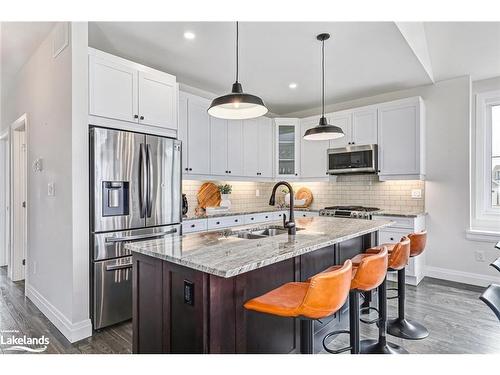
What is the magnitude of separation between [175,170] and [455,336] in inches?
119

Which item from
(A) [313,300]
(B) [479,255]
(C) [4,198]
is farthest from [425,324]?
(C) [4,198]

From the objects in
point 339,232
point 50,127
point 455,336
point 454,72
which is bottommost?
point 455,336

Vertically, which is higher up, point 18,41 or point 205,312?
point 18,41

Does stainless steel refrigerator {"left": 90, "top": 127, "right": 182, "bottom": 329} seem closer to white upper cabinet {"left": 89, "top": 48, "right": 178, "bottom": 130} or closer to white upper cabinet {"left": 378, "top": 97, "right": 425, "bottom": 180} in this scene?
white upper cabinet {"left": 89, "top": 48, "right": 178, "bottom": 130}

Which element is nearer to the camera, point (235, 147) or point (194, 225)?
point (194, 225)

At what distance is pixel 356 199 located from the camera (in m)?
4.92

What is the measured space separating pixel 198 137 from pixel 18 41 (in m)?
2.10

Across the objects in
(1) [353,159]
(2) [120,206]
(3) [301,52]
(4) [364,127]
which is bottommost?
(2) [120,206]

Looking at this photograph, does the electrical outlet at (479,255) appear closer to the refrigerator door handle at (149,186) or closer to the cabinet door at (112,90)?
the refrigerator door handle at (149,186)

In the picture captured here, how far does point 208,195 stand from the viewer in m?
4.48

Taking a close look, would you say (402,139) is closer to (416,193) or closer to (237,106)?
(416,193)
